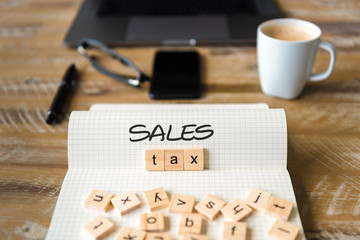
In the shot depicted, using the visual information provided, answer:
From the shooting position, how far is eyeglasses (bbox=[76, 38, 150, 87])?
30.8 inches

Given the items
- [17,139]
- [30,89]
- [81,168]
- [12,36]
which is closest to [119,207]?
[81,168]

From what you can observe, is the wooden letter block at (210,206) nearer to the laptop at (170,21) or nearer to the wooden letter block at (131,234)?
the wooden letter block at (131,234)

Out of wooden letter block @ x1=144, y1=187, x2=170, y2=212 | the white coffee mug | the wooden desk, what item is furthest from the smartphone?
wooden letter block @ x1=144, y1=187, x2=170, y2=212

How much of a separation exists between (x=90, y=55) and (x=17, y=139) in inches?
12.1

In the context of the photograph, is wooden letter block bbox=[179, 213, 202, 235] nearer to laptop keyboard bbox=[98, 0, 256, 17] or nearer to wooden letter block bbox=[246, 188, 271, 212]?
wooden letter block bbox=[246, 188, 271, 212]

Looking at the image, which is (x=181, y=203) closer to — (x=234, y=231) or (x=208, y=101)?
(x=234, y=231)

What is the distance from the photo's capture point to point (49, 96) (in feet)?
2.50

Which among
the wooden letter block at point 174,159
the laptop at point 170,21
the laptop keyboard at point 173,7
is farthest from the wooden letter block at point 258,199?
the laptop keyboard at point 173,7

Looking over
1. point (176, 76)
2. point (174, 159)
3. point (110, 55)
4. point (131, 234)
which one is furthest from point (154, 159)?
point (110, 55)

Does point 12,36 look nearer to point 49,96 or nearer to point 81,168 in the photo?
point 49,96

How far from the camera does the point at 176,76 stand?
30.5 inches

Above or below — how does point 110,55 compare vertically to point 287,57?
below

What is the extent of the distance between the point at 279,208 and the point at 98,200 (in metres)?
0.25

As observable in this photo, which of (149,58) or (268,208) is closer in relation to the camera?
(268,208)
